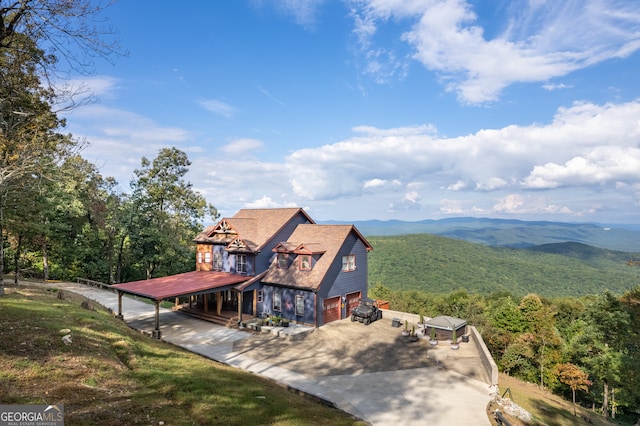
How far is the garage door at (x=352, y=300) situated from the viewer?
28.7 m

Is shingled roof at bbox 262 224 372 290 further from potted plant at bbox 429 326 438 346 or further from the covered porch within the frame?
potted plant at bbox 429 326 438 346

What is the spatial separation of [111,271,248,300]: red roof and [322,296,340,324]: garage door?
7012mm

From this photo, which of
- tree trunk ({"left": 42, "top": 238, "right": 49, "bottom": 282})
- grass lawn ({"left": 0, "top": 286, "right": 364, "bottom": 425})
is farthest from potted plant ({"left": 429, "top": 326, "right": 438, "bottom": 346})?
tree trunk ({"left": 42, "top": 238, "right": 49, "bottom": 282})

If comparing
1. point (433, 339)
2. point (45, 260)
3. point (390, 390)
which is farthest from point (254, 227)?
point (45, 260)

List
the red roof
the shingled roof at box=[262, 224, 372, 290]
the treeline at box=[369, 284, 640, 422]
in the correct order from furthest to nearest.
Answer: the treeline at box=[369, 284, 640, 422] → the shingled roof at box=[262, 224, 372, 290] → the red roof

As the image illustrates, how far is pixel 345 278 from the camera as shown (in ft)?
92.8

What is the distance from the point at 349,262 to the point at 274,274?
6.36 m

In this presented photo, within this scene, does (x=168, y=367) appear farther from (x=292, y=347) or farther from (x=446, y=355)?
(x=446, y=355)

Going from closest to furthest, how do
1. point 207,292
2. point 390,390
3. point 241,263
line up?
point 390,390
point 207,292
point 241,263

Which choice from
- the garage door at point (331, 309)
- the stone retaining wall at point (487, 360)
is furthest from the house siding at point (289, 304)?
the stone retaining wall at point (487, 360)

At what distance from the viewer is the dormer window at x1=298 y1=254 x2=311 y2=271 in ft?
89.2

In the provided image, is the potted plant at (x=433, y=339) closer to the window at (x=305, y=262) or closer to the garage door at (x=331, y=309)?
the garage door at (x=331, y=309)

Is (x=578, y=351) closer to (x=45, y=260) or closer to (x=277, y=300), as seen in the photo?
(x=277, y=300)
